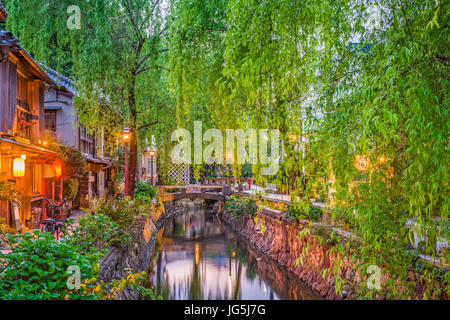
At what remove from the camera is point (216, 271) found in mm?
14000

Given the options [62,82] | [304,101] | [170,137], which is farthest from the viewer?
[62,82]

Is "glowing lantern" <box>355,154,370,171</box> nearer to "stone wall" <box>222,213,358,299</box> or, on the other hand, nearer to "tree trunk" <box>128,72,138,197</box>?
"stone wall" <box>222,213,358,299</box>

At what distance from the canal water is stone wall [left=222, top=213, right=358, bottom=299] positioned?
0.27 m

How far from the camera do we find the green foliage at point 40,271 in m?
3.37

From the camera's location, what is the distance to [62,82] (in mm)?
16172

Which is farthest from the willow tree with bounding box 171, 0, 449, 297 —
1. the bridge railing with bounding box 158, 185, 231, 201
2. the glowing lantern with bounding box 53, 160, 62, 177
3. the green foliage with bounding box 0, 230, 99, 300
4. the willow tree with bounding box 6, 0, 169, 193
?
the bridge railing with bounding box 158, 185, 231, 201

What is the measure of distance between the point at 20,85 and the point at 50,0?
3320 millimetres

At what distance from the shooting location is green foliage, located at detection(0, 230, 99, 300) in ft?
11.1

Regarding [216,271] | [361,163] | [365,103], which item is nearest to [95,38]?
[361,163]

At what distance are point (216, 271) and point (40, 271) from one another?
11.1 meters

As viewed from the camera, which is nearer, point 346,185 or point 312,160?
point 346,185

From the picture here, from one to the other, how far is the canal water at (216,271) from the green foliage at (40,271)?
7325 mm
